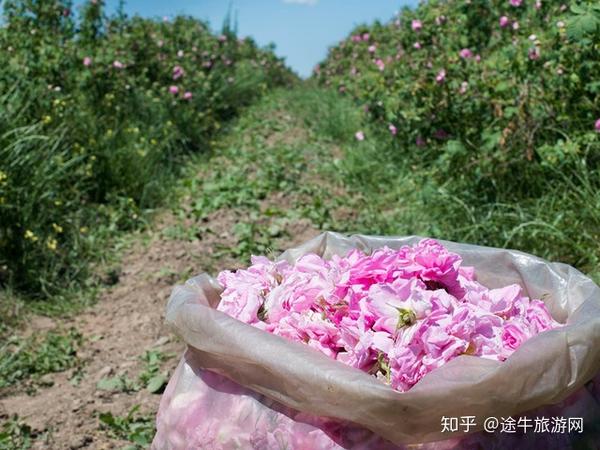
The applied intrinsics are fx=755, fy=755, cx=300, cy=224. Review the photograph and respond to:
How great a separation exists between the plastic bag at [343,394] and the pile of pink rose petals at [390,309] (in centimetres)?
10

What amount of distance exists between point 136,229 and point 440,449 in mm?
4060

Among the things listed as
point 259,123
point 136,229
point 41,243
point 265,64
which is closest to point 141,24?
point 259,123

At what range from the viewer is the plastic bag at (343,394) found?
136cm

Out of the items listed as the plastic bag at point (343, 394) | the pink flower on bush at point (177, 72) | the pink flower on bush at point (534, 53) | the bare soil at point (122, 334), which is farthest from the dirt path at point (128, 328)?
the pink flower on bush at point (177, 72)

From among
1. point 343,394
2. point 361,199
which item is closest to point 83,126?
point 361,199

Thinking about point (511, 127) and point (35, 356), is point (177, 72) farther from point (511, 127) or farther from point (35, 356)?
point (35, 356)

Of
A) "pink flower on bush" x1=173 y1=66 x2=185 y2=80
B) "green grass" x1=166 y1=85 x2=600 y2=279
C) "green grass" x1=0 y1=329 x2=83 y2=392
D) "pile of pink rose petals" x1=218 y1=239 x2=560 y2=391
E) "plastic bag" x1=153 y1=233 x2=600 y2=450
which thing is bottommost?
"green grass" x1=0 y1=329 x2=83 y2=392

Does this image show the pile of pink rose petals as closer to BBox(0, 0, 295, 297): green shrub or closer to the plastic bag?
the plastic bag

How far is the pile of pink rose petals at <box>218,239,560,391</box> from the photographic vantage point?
1.49m

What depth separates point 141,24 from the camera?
8.64m

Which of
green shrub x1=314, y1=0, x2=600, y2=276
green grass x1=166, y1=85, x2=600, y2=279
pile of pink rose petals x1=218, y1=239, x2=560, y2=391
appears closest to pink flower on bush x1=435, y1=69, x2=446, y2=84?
green shrub x1=314, y1=0, x2=600, y2=276

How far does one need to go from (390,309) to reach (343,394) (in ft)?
0.79

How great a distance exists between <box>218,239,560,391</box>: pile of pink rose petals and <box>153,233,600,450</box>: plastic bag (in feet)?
0.32

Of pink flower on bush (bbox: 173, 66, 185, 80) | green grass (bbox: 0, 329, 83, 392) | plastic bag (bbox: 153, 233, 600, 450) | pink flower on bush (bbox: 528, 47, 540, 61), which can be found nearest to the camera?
plastic bag (bbox: 153, 233, 600, 450)
